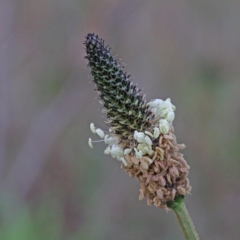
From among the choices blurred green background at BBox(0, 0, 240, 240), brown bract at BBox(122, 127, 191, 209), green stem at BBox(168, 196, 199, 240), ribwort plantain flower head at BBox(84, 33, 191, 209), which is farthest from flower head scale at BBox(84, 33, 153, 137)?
blurred green background at BBox(0, 0, 240, 240)

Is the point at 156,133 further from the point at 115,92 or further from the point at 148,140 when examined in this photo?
the point at 115,92

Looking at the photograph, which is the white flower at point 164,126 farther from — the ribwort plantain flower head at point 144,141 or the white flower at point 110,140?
the white flower at point 110,140

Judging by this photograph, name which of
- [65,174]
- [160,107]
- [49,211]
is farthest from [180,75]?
[160,107]

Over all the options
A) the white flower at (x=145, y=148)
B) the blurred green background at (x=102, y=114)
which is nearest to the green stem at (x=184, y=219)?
the white flower at (x=145, y=148)

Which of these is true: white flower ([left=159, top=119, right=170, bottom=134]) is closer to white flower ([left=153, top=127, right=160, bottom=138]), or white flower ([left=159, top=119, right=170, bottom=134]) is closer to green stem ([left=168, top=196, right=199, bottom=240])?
white flower ([left=153, top=127, right=160, bottom=138])

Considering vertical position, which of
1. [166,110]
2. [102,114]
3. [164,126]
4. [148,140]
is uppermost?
[102,114]

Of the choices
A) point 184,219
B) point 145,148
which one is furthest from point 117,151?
point 184,219
